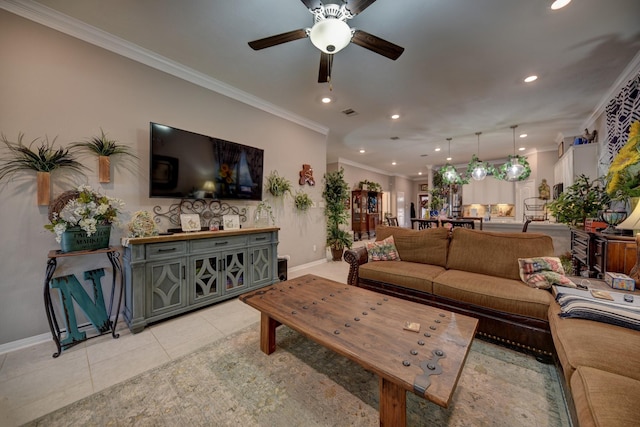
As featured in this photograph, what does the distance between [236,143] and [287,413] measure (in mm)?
3081

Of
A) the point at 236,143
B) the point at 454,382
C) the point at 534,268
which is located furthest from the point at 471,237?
the point at 236,143

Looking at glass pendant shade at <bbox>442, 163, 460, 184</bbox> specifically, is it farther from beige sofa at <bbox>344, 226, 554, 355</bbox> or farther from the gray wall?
the gray wall

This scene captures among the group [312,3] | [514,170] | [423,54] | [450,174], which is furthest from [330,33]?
[450,174]

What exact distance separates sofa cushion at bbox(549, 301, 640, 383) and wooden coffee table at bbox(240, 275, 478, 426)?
43 cm

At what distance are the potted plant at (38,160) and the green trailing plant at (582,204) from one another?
591cm

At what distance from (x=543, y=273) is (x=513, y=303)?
20.2 inches

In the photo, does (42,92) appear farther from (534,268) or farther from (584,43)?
(584,43)

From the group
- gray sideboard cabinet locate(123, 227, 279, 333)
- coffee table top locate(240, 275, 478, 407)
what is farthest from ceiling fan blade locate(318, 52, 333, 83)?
gray sideboard cabinet locate(123, 227, 279, 333)

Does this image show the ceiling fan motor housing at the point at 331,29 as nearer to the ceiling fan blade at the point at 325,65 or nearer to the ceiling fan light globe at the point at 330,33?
the ceiling fan light globe at the point at 330,33

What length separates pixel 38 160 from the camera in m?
2.05

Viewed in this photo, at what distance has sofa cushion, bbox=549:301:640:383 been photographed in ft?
3.73

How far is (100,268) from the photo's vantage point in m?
2.38

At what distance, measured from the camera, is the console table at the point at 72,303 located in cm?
196

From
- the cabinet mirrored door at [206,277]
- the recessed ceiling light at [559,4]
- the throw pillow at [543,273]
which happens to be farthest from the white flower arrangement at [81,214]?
the recessed ceiling light at [559,4]
